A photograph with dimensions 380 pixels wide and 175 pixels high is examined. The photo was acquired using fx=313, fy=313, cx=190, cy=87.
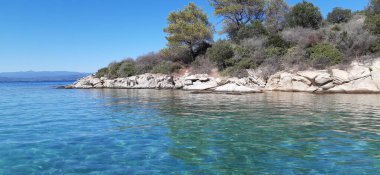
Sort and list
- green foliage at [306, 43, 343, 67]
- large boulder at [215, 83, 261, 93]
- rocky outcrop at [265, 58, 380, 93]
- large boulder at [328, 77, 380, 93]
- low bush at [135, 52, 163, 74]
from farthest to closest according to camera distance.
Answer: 1. low bush at [135, 52, 163, 74]
2. green foliage at [306, 43, 343, 67]
3. large boulder at [215, 83, 261, 93]
4. rocky outcrop at [265, 58, 380, 93]
5. large boulder at [328, 77, 380, 93]

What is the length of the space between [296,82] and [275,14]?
21419 millimetres

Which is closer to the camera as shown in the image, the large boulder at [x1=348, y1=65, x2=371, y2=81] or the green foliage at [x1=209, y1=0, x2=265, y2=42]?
the large boulder at [x1=348, y1=65, x2=371, y2=81]

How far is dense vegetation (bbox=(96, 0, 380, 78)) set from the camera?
35.0 m

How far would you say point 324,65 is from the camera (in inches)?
1313

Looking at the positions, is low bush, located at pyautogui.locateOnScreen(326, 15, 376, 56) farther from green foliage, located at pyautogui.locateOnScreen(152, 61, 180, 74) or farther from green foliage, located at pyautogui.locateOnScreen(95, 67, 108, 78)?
green foliage, located at pyautogui.locateOnScreen(95, 67, 108, 78)

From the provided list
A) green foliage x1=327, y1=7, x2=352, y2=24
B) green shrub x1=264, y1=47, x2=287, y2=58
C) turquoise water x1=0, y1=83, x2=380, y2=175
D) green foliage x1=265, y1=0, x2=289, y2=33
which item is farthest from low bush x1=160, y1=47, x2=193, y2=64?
turquoise water x1=0, y1=83, x2=380, y2=175

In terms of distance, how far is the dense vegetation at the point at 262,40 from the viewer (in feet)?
115

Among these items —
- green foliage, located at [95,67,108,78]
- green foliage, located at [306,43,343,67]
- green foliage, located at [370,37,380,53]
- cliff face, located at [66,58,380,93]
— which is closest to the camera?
cliff face, located at [66,58,380,93]

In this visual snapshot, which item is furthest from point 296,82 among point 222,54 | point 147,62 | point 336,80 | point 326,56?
point 147,62

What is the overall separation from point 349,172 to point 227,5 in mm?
46584

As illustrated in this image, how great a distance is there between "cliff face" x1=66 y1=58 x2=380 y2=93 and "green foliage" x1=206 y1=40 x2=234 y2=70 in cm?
317

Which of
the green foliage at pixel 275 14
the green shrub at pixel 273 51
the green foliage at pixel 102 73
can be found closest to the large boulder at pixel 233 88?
the green shrub at pixel 273 51

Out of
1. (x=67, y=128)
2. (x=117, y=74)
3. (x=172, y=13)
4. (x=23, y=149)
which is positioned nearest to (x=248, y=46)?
(x=172, y=13)

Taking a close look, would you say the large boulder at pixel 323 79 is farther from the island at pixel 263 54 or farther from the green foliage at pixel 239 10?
the green foliage at pixel 239 10
